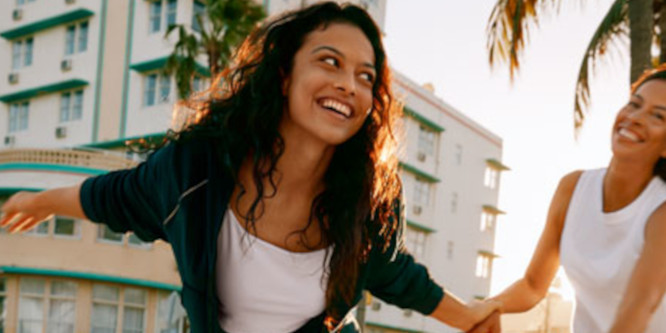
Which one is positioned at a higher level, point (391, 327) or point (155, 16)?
point (155, 16)

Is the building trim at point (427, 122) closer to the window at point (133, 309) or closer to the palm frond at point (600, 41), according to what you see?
the window at point (133, 309)

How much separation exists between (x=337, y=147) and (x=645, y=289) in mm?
1412

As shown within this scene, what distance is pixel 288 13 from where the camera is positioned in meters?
3.31

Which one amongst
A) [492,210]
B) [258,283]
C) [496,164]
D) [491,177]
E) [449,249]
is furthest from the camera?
[492,210]

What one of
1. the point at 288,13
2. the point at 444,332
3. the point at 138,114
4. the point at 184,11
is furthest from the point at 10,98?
the point at 288,13

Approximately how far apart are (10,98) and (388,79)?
31.6m

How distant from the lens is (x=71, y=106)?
29609mm

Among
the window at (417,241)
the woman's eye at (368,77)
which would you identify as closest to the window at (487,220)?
the window at (417,241)

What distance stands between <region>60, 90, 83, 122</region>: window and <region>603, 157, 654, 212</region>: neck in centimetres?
2810

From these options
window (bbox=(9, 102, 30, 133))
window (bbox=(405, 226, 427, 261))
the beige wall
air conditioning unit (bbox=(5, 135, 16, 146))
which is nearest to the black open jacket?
the beige wall

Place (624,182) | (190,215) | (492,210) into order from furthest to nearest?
1. (492,210)
2. (624,182)
3. (190,215)

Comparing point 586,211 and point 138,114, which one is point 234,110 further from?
point 138,114

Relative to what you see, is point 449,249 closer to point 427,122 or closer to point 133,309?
point 427,122

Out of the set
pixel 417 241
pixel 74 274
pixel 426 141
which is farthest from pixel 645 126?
pixel 426 141
